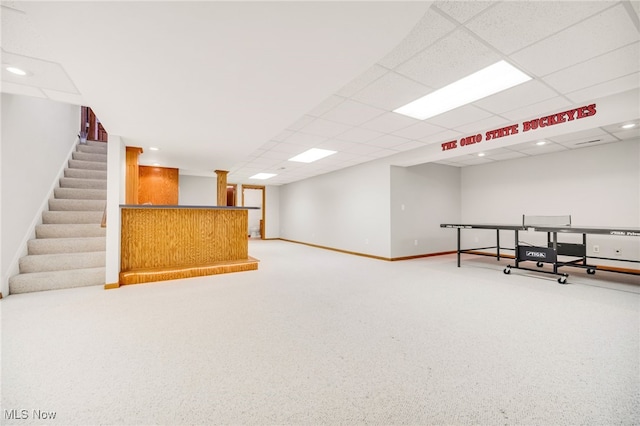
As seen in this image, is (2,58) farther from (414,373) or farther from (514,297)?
(514,297)

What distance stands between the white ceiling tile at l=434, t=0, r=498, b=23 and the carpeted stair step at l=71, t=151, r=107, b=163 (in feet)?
24.7

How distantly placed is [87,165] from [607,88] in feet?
29.5

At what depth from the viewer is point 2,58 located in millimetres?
2342

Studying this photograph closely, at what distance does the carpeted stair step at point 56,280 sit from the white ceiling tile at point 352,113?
4.25 metres

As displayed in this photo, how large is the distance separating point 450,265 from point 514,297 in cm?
240

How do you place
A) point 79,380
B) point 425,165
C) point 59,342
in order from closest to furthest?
point 79,380, point 59,342, point 425,165

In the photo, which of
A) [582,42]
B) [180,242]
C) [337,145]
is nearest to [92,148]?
[180,242]

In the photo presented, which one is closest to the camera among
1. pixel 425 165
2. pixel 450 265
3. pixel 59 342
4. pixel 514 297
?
pixel 59 342

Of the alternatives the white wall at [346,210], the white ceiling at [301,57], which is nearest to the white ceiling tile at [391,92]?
the white ceiling at [301,57]

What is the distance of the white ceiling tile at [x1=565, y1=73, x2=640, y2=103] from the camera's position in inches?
111

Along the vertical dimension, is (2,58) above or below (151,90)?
above

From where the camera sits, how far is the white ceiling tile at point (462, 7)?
5.98ft

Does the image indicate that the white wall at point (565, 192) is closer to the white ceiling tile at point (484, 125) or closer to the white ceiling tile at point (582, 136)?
the white ceiling tile at point (582, 136)

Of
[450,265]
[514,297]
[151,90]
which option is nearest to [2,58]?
[151,90]
